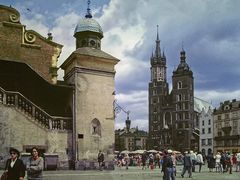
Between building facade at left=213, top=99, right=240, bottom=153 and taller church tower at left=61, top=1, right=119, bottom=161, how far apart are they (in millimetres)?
64071

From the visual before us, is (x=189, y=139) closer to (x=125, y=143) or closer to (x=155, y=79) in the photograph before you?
(x=155, y=79)

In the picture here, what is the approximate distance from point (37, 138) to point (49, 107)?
516cm

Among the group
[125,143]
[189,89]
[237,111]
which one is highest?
[189,89]

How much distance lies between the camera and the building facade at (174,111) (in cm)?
12431

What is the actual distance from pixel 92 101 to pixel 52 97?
3.51m

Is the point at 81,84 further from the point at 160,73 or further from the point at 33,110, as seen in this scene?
the point at 160,73

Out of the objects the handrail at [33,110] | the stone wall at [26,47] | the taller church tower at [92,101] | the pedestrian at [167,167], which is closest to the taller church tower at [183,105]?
the taller church tower at [92,101]

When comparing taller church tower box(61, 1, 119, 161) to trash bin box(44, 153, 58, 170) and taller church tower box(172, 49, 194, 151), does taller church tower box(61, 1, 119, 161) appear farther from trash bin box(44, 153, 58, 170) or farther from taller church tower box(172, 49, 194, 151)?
taller church tower box(172, 49, 194, 151)

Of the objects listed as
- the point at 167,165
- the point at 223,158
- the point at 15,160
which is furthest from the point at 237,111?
the point at 15,160

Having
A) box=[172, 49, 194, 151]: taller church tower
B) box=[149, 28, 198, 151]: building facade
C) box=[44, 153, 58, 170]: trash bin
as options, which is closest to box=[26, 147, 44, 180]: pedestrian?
box=[44, 153, 58, 170]: trash bin

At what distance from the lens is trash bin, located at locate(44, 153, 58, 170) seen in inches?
1010

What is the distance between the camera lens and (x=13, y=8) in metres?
27.0

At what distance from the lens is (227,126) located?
3644 inches

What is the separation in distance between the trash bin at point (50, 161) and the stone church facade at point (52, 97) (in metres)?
0.49
